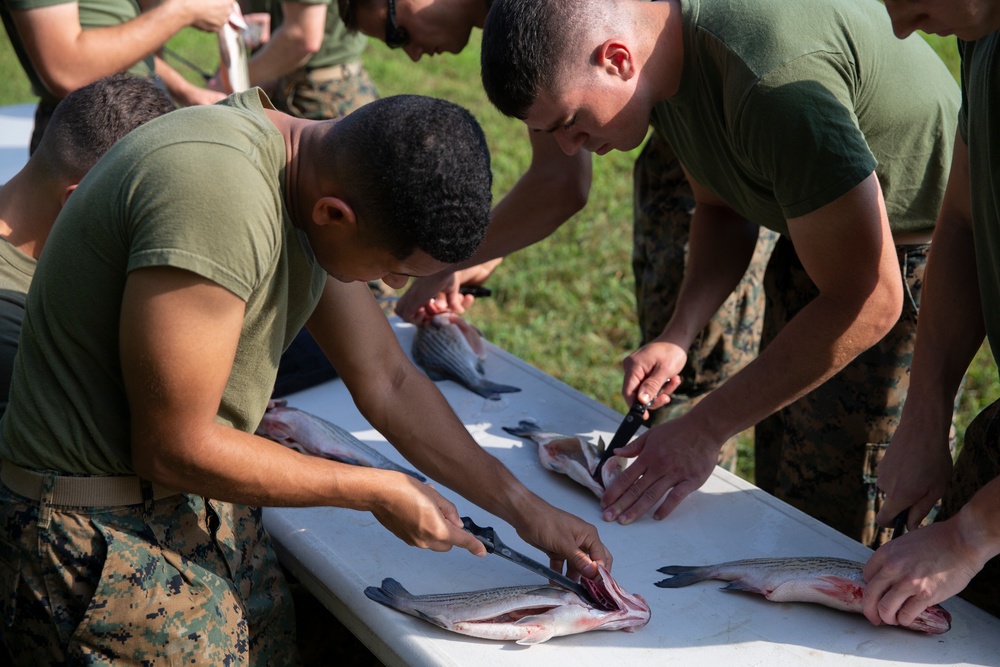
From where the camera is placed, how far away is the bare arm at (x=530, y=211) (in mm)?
3453

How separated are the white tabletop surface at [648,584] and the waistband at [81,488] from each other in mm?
525

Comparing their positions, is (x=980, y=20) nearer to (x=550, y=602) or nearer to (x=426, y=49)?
(x=550, y=602)

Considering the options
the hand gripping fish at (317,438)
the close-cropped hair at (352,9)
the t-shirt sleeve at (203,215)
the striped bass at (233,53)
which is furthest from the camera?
the striped bass at (233,53)

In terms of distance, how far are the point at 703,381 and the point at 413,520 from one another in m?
2.05

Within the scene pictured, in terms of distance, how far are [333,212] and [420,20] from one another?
5.43 ft

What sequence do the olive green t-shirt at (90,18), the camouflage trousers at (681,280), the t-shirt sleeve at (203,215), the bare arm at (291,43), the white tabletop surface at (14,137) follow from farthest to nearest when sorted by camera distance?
the bare arm at (291,43) → the white tabletop surface at (14,137) → the olive green t-shirt at (90,18) → the camouflage trousers at (681,280) → the t-shirt sleeve at (203,215)

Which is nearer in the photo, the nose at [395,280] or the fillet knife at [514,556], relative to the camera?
the nose at [395,280]

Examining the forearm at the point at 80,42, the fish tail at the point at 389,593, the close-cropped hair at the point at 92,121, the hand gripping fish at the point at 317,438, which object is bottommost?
the hand gripping fish at the point at 317,438

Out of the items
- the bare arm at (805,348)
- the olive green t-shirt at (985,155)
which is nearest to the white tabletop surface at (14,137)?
the bare arm at (805,348)

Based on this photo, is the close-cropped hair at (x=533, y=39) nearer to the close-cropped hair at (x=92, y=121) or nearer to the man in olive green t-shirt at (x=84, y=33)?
the close-cropped hair at (x=92, y=121)

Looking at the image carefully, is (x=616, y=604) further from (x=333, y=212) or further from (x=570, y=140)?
(x=570, y=140)

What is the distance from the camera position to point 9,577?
2.09m

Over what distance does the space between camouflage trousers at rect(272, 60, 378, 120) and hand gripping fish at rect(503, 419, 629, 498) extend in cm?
346

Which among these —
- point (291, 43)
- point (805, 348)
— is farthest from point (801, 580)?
point (291, 43)
